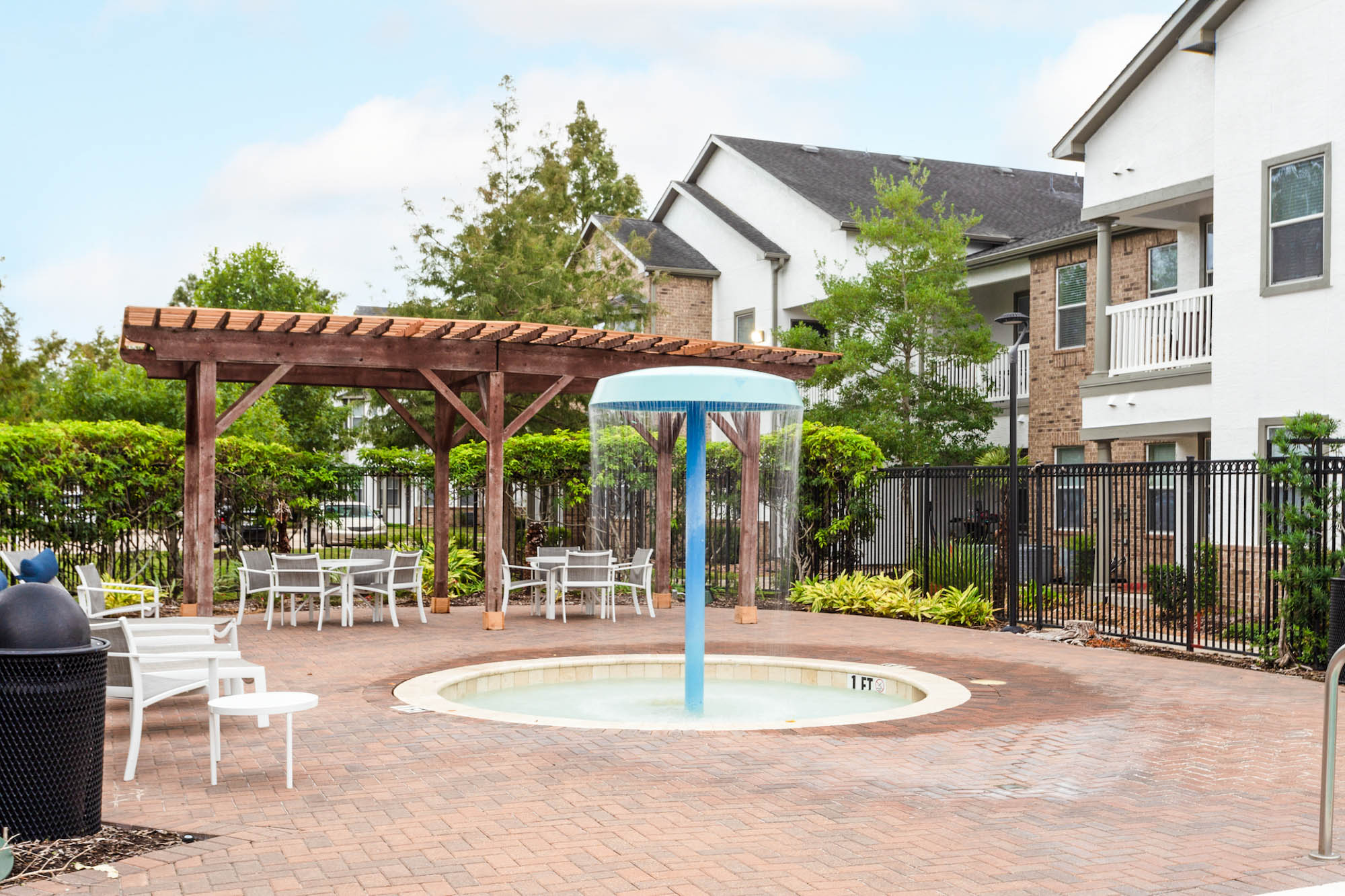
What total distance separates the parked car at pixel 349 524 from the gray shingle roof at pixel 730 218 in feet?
37.9

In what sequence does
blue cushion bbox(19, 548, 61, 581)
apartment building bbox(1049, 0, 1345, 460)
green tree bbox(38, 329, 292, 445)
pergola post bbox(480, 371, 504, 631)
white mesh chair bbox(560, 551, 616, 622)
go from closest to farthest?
1. blue cushion bbox(19, 548, 61, 581)
2. pergola post bbox(480, 371, 504, 631)
3. white mesh chair bbox(560, 551, 616, 622)
4. apartment building bbox(1049, 0, 1345, 460)
5. green tree bbox(38, 329, 292, 445)

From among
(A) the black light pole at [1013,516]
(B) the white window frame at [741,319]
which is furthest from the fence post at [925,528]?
(B) the white window frame at [741,319]

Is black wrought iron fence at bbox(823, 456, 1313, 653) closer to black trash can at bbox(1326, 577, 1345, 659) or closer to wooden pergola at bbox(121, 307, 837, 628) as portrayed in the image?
black trash can at bbox(1326, 577, 1345, 659)

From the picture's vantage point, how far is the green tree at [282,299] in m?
32.2

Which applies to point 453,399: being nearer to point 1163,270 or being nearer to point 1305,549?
point 1305,549

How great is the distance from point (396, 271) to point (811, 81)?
11.0 m

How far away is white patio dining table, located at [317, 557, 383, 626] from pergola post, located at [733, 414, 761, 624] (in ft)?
14.8

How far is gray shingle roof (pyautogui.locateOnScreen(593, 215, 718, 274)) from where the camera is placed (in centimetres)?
2912

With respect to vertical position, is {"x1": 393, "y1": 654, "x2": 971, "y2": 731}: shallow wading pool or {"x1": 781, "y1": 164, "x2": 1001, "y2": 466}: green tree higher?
{"x1": 781, "y1": 164, "x2": 1001, "y2": 466}: green tree

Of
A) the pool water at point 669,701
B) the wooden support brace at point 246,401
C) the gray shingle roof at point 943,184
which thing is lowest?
the pool water at point 669,701

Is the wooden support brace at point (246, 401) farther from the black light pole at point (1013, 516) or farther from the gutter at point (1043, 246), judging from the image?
the gutter at point (1043, 246)

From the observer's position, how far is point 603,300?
25.8 m

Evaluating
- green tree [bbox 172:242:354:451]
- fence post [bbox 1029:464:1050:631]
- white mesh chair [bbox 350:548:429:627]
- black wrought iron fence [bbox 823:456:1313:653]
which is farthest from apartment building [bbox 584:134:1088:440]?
white mesh chair [bbox 350:548:429:627]

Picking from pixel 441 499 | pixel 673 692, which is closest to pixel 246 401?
pixel 441 499
